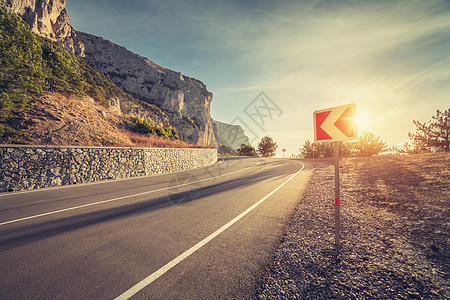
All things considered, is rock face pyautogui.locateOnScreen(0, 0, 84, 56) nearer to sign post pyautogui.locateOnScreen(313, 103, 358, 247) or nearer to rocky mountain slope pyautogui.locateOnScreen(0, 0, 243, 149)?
rocky mountain slope pyautogui.locateOnScreen(0, 0, 243, 149)

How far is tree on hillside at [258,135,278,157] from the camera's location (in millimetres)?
53375

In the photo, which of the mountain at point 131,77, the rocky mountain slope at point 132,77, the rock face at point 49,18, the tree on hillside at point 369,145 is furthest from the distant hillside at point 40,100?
the tree on hillside at point 369,145

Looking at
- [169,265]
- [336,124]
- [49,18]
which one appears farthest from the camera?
[49,18]

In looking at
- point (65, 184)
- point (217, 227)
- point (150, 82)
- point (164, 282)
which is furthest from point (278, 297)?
point (150, 82)

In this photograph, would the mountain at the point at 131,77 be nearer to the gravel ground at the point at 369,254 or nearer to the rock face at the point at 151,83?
the rock face at the point at 151,83

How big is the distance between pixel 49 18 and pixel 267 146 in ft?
187

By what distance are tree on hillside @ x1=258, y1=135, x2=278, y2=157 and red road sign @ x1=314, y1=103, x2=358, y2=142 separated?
5158 centimetres

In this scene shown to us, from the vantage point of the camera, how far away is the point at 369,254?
263 cm

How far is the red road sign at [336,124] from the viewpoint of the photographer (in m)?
2.78

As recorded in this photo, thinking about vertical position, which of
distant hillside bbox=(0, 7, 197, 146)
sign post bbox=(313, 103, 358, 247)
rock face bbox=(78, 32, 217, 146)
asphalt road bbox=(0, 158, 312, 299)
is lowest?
asphalt road bbox=(0, 158, 312, 299)

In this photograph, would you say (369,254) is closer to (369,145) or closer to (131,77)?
(369,145)

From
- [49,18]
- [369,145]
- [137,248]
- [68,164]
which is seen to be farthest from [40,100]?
[369,145]

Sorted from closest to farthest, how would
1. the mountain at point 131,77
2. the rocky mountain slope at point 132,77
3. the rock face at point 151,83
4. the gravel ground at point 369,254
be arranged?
the gravel ground at point 369,254
the mountain at point 131,77
the rocky mountain slope at point 132,77
the rock face at point 151,83

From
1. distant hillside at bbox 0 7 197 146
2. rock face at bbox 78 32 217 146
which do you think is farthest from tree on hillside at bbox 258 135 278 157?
distant hillside at bbox 0 7 197 146
